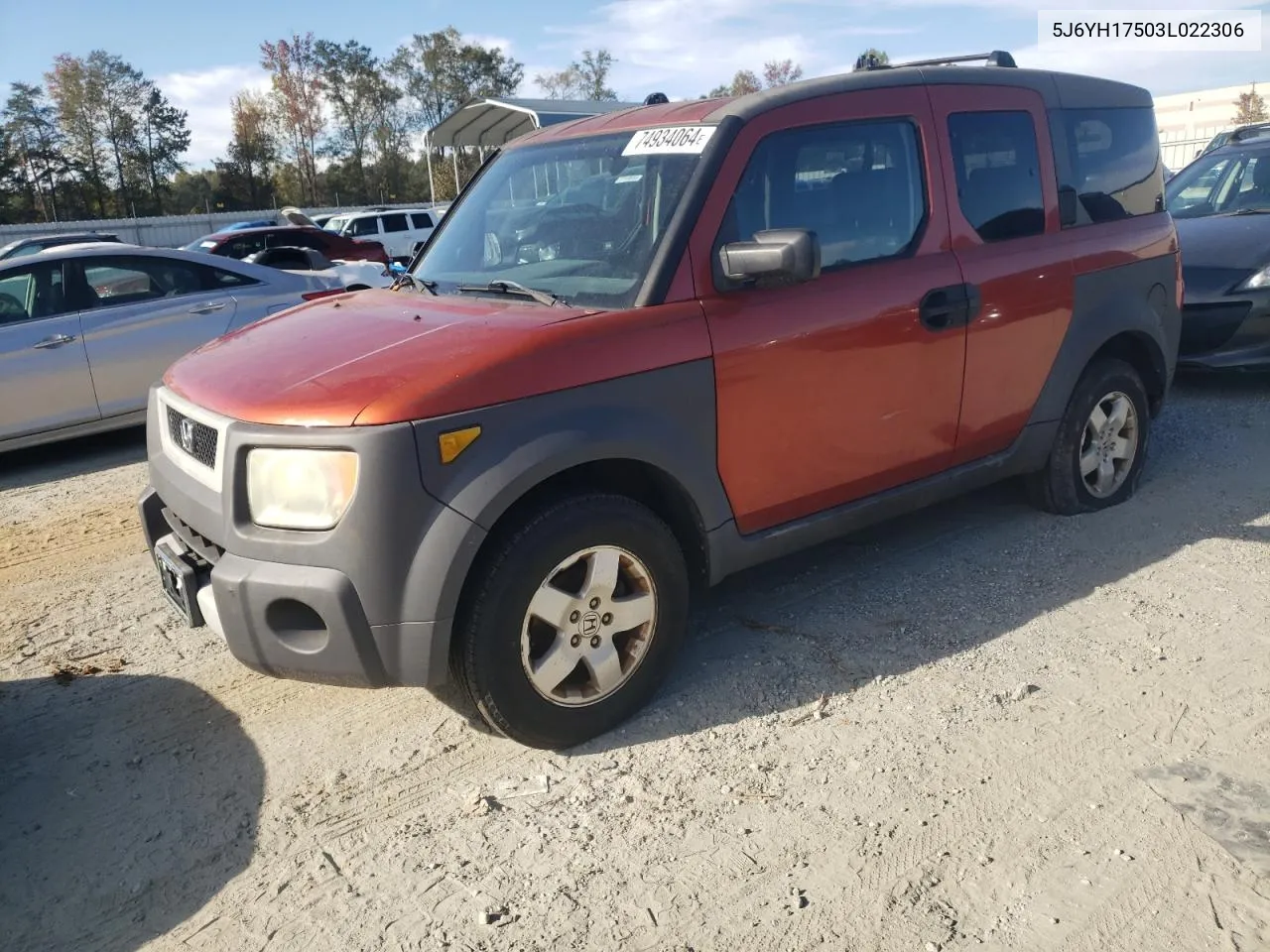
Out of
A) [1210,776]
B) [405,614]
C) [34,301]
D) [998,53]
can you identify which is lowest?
[1210,776]

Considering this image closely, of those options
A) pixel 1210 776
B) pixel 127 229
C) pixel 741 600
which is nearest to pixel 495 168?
pixel 741 600

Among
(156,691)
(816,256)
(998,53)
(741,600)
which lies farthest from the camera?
(998,53)

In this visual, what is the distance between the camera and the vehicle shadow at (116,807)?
2545 mm

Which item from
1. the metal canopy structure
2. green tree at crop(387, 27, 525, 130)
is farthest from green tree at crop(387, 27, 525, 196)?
the metal canopy structure

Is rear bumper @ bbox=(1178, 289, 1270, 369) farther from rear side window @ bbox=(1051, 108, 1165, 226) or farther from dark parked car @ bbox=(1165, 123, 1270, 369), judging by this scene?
rear side window @ bbox=(1051, 108, 1165, 226)

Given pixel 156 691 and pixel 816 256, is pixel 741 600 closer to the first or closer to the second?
pixel 816 256

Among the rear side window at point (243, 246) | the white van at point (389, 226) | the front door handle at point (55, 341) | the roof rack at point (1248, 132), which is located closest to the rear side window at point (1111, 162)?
the roof rack at point (1248, 132)

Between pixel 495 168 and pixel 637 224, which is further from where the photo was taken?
pixel 495 168

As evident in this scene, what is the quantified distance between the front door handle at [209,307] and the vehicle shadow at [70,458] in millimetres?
1058

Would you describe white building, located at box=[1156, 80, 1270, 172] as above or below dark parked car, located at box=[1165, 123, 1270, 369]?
above

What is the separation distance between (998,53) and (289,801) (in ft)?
14.4

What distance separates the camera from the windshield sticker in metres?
3.40

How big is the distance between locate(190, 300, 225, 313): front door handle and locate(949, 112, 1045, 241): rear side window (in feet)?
18.4

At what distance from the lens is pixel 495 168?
14.1 feet
